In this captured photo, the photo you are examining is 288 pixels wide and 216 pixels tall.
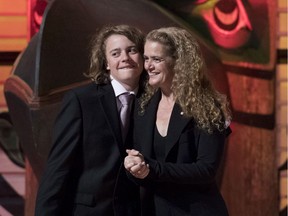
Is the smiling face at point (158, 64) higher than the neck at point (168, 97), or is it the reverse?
the smiling face at point (158, 64)

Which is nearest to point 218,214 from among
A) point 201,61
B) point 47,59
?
point 201,61

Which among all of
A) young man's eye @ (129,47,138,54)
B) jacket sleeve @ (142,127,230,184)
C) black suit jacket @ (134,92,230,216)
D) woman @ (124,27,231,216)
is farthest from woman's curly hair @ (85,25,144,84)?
jacket sleeve @ (142,127,230,184)

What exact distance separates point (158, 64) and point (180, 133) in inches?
10.9

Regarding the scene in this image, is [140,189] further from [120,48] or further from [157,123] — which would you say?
[120,48]

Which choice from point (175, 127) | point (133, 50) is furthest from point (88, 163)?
point (133, 50)

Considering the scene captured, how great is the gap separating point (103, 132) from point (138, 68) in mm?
300

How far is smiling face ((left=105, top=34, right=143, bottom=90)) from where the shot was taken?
266 centimetres

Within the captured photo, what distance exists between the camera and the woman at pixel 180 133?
246 cm

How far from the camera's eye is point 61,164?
255cm

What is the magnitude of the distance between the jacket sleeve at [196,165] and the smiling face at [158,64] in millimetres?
246

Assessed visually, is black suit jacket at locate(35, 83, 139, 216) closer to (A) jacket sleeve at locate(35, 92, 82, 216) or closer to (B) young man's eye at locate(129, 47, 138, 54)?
(A) jacket sleeve at locate(35, 92, 82, 216)

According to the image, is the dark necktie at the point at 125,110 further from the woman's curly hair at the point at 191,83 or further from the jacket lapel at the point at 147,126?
the woman's curly hair at the point at 191,83

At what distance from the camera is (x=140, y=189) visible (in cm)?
259

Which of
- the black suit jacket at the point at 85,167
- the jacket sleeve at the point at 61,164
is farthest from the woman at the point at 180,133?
the jacket sleeve at the point at 61,164
